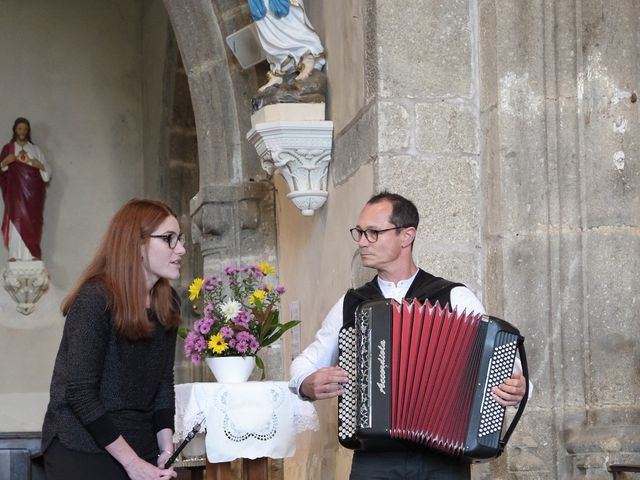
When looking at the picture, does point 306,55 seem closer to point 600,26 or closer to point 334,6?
point 334,6

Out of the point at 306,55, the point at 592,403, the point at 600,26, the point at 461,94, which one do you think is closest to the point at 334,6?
the point at 306,55

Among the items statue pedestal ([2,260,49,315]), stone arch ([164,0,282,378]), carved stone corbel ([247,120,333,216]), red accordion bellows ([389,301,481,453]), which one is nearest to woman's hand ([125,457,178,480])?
red accordion bellows ([389,301,481,453])

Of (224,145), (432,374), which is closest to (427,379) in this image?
(432,374)

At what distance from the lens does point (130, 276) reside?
3.07 m

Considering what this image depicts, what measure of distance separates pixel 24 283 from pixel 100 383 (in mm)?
6475

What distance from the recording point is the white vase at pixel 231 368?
4.41 m

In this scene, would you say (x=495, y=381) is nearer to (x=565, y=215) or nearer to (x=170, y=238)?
(x=170, y=238)

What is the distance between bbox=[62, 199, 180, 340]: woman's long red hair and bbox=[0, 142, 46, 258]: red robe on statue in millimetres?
6412

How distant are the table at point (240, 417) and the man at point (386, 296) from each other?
28.7 inches

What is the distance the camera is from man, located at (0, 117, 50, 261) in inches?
368

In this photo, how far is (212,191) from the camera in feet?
20.6

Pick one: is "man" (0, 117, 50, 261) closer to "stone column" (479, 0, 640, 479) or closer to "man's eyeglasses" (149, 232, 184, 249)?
"stone column" (479, 0, 640, 479)

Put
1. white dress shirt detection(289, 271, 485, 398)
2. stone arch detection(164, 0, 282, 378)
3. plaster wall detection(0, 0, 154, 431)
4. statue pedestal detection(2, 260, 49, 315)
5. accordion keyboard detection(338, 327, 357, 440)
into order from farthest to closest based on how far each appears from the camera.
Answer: plaster wall detection(0, 0, 154, 431) < statue pedestal detection(2, 260, 49, 315) < stone arch detection(164, 0, 282, 378) < white dress shirt detection(289, 271, 485, 398) < accordion keyboard detection(338, 327, 357, 440)

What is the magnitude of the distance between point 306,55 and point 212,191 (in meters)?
1.27
